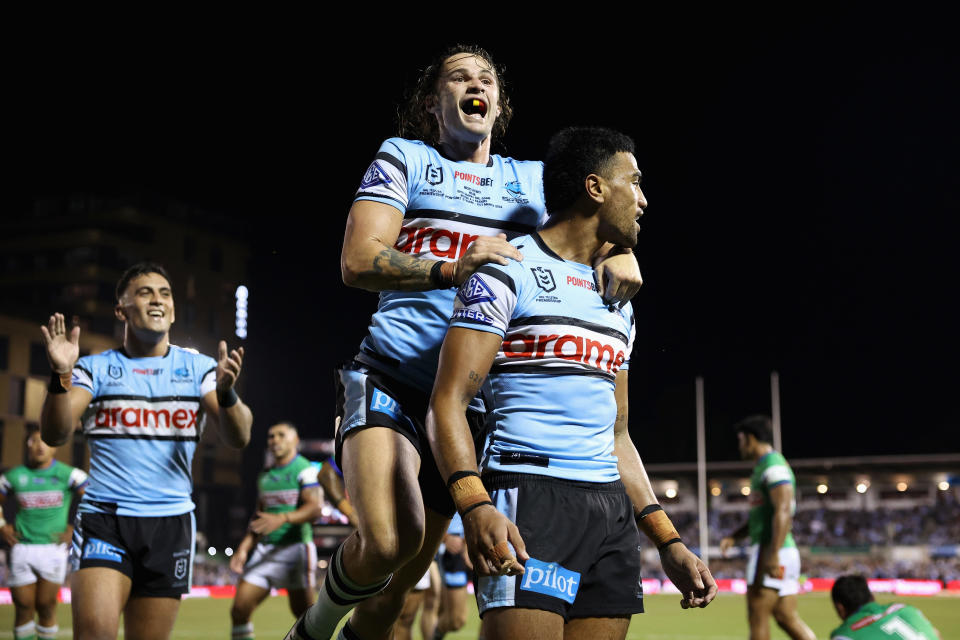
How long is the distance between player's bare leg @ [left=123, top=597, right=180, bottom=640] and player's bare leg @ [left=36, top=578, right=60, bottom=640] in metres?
8.03

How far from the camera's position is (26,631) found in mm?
13711

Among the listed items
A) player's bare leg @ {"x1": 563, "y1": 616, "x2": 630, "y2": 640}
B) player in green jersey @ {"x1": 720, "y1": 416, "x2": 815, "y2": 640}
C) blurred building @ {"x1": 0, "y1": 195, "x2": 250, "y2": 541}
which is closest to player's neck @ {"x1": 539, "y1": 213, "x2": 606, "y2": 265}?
player's bare leg @ {"x1": 563, "y1": 616, "x2": 630, "y2": 640}

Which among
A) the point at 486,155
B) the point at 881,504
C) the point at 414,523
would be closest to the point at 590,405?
the point at 414,523

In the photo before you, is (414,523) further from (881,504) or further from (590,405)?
(881,504)

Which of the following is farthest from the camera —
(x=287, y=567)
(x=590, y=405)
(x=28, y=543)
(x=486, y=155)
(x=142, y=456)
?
(x=28, y=543)

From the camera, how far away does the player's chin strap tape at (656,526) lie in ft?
14.2

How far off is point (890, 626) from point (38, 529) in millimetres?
12165

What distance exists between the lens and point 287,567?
472 inches

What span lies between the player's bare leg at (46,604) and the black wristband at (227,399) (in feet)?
28.5

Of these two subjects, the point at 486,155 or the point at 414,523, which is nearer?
the point at 414,523

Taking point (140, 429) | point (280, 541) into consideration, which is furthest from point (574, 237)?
point (280, 541)

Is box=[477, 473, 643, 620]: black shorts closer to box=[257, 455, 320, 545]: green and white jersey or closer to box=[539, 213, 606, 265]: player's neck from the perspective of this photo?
box=[539, 213, 606, 265]: player's neck

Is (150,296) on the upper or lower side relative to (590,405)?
upper

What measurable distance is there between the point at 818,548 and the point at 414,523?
58.6 meters
